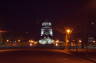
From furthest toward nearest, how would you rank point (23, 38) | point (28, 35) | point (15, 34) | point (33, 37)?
point (33, 37)
point (28, 35)
point (23, 38)
point (15, 34)

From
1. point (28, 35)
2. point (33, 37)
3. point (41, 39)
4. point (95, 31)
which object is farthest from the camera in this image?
point (41, 39)

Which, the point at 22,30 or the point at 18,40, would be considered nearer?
the point at 18,40

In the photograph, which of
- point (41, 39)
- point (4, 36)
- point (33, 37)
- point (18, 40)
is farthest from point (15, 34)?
point (41, 39)

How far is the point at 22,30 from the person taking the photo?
16588 centimetres

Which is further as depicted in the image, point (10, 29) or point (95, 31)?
point (10, 29)

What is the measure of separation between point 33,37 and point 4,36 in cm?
5003

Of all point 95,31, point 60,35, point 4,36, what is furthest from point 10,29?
point 60,35

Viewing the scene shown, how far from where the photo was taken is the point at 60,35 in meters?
188

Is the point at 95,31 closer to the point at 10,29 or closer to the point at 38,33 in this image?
the point at 10,29

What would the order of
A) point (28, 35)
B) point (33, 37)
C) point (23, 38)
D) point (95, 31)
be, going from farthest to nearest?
point (33, 37) → point (28, 35) → point (23, 38) → point (95, 31)

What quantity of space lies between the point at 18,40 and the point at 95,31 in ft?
171

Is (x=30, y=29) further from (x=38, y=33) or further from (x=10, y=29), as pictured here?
(x=10, y=29)

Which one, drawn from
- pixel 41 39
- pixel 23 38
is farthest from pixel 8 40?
pixel 41 39

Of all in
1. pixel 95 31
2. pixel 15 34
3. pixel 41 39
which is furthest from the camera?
pixel 41 39
